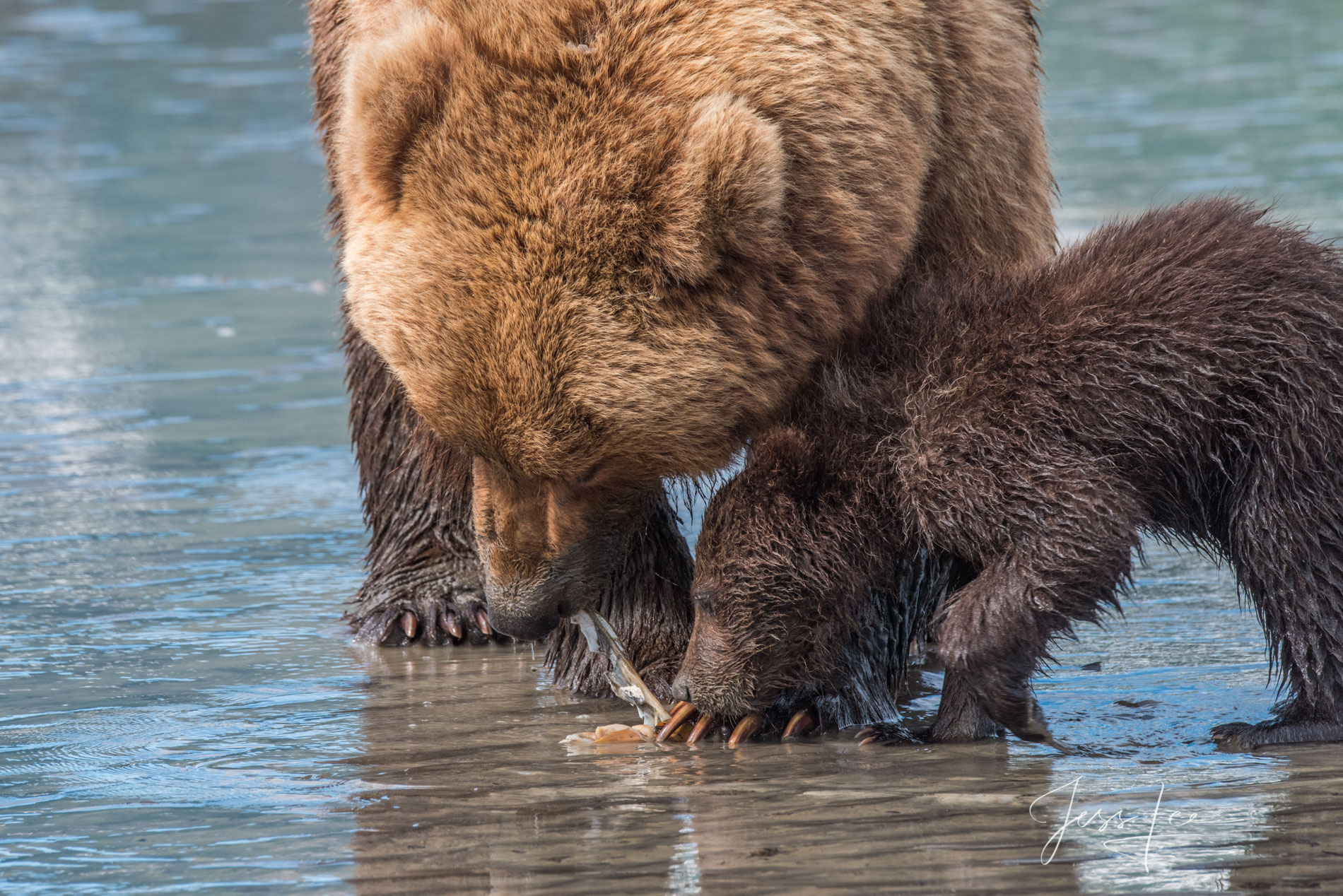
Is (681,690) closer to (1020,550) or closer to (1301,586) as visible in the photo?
(1020,550)

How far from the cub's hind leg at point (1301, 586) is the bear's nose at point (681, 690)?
1389mm

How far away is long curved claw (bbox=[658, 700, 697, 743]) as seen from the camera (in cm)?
495

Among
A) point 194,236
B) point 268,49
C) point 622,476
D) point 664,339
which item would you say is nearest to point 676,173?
point 664,339

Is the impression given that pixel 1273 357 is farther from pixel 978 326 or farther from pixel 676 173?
pixel 676 173

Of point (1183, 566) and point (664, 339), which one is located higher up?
point (664, 339)

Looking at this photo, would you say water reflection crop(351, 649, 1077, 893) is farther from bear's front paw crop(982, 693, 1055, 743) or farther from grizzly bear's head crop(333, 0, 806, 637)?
grizzly bear's head crop(333, 0, 806, 637)

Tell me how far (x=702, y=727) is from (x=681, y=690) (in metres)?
0.11

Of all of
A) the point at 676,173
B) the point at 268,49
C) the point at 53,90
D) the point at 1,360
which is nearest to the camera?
the point at 676,173

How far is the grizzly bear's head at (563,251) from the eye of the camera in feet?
14.0

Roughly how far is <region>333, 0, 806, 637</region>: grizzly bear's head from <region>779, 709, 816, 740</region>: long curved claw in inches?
32.5

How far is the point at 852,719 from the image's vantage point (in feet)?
16.8

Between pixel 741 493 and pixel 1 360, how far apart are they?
604 cm

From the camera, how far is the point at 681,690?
4.97 metres
